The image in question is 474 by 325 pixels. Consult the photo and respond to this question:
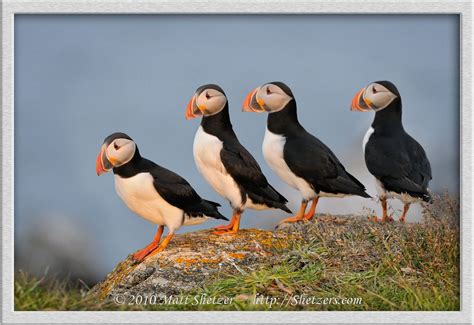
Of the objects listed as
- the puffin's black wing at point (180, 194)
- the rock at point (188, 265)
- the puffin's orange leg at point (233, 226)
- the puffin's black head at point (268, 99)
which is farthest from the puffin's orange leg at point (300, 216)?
the puffin's black head at point (268, 99)

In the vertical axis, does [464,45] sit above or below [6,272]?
above

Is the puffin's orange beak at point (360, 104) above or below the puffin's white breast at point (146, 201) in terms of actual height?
above

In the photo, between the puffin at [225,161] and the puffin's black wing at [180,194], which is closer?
the puffin's black wing at [180,194]

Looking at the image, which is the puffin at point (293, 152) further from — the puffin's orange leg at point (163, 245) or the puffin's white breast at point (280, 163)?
the puffin's orange leg at point (163, 245)

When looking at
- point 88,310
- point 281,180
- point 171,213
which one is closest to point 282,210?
point 281,180

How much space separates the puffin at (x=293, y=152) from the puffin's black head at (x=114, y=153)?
1168mm

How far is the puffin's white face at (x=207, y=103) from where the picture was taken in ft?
25.9

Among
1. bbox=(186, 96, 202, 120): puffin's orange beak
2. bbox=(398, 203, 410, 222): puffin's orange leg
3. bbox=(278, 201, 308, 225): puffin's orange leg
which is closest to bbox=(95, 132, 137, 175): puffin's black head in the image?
bbox=(186, 96, 202, 120): puffin's orange beak

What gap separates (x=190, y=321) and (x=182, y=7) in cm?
285

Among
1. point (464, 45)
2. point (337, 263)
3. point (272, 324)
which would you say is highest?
point (464, 45)

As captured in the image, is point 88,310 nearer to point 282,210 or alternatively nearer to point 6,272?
point 6,272

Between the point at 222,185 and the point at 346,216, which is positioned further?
the point at 346,216

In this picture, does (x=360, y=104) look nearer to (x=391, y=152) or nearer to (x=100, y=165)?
(x=391, y=152)

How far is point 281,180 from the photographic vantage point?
812 cm
